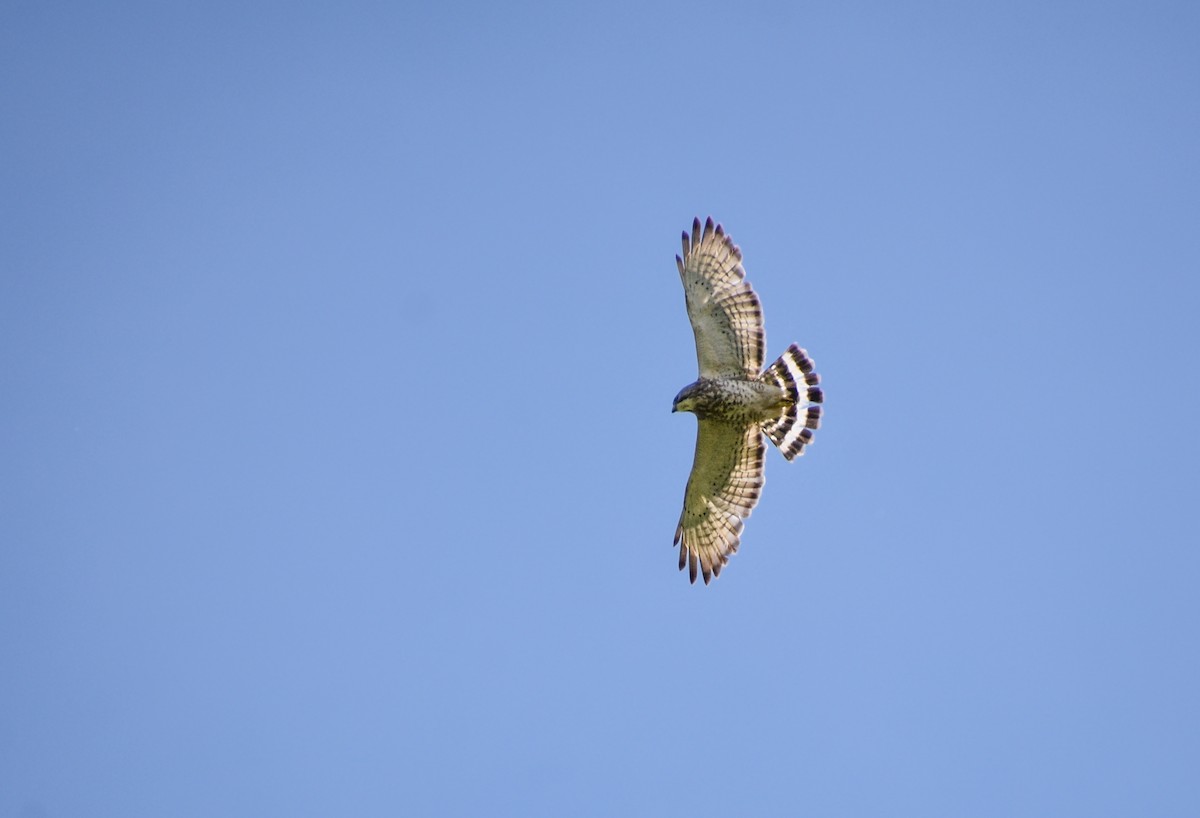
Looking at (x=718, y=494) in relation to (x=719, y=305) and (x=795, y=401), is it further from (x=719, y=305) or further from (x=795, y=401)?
(x=719, y=305)

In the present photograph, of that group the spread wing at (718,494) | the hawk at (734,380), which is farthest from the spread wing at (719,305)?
the spread wing at (718,494)

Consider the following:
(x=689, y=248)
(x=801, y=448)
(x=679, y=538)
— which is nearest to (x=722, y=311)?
(x=689, y=248)

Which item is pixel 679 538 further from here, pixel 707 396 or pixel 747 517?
pixel 707 396

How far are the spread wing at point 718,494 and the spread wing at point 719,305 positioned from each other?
0.75 meters

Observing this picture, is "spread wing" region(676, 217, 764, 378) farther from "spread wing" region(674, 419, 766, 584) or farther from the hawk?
"spread wing" region(674, 419, 766, 584)

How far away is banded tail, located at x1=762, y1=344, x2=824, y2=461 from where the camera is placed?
15.5 metres

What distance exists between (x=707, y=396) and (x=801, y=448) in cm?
132

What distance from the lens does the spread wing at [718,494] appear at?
15812 millimetres

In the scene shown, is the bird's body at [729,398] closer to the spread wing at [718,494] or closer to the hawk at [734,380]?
the hawk at [734,380]

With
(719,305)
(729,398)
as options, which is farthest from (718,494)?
(719,305)

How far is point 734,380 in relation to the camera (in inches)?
607

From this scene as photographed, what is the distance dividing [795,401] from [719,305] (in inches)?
54.4

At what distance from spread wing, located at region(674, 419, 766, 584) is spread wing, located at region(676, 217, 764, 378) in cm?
75

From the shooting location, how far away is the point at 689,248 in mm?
15492
